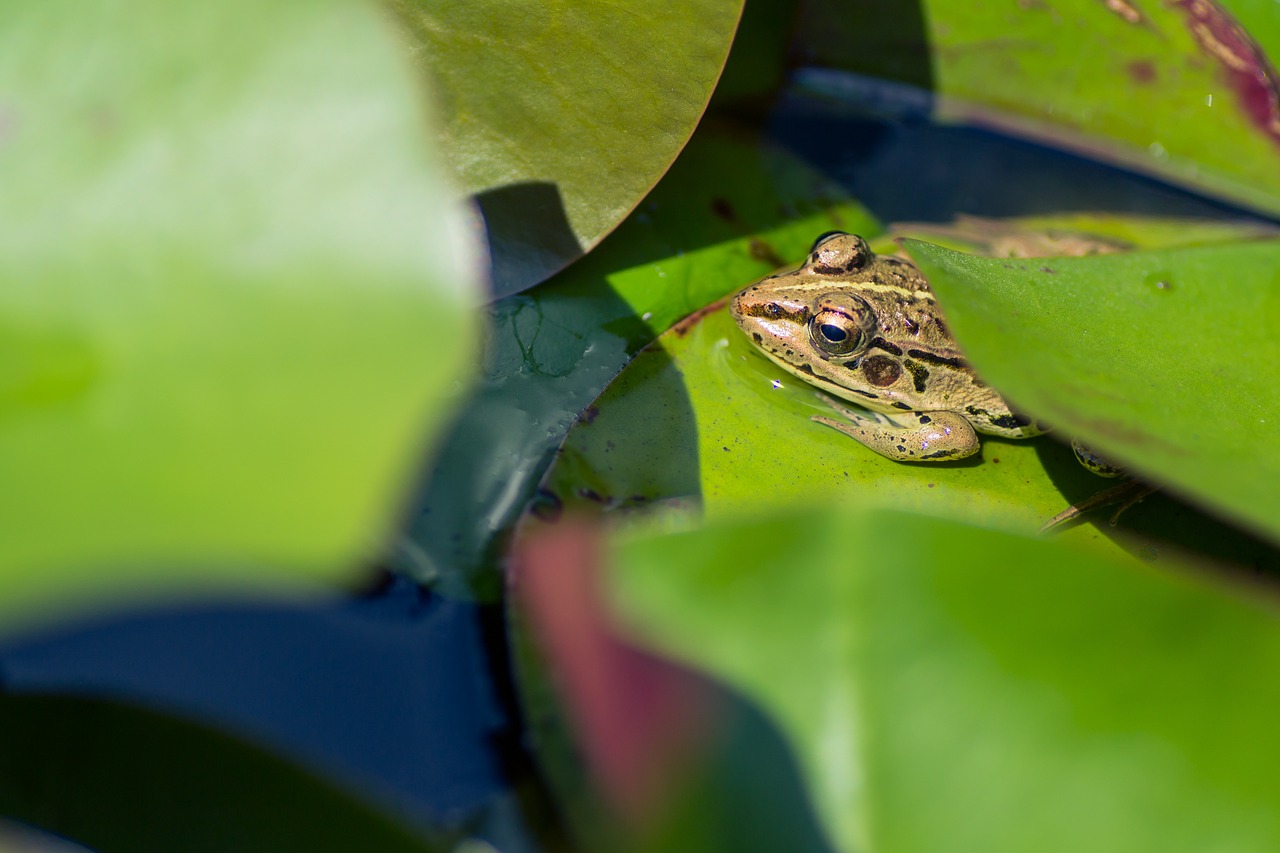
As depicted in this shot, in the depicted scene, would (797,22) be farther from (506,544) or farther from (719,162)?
(506,544)

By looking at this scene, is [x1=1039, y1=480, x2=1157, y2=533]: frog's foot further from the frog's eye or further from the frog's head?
the frog's eye

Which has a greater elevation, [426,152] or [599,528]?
[426,152]

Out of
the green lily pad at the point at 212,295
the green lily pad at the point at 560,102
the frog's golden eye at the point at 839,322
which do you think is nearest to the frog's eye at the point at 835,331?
the frog's golden eye at the point at 839,322

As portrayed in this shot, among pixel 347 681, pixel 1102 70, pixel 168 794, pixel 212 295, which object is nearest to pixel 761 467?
pixel 347 681

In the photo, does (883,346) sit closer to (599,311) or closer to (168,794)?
(599,311)

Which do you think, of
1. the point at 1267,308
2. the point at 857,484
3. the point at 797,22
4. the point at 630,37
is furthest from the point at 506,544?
the point at 797,22

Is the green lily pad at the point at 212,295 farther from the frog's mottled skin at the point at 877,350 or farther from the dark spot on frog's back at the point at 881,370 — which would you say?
the dark spot on frog's back at the point at 881,370
